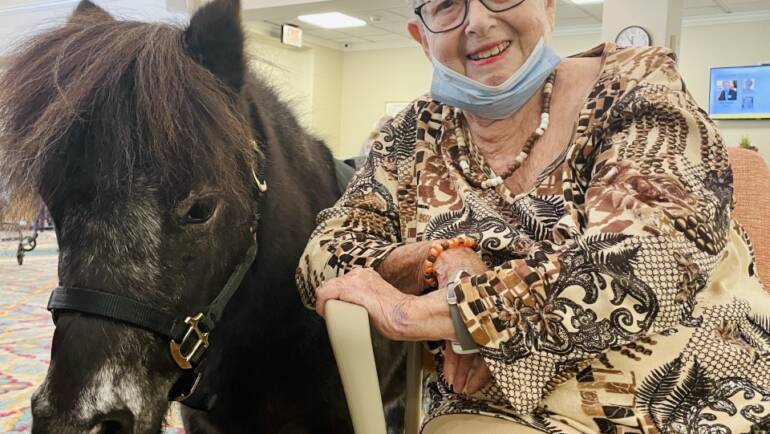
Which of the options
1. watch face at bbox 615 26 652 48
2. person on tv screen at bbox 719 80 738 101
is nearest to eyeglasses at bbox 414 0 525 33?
watch face at bbox 615 26 652 48

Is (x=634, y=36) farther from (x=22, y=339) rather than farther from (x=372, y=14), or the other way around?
(x=22, y=339)

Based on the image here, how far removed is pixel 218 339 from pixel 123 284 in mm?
318

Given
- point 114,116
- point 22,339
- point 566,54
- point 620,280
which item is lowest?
point 22,339

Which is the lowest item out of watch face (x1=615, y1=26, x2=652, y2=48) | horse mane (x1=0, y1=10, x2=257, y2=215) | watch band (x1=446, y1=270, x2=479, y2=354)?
watch band (x1=446, y1=270, x2=479, y2=354)

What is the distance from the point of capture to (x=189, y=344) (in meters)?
0.91

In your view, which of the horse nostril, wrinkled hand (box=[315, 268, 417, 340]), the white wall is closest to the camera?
the horse nostril

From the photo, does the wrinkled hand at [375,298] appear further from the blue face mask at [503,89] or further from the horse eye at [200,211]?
the blue face mask at [503,89]

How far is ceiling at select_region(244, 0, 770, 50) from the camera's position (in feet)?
22.1

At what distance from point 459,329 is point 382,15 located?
27.5ft

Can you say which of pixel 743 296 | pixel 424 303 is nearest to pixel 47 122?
pixel 424 303

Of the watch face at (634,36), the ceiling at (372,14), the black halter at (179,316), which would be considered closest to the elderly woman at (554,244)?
the black halter at (179,316)

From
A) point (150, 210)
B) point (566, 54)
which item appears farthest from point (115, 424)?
point (566, 54)

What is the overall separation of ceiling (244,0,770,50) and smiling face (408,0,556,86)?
16.7 ft

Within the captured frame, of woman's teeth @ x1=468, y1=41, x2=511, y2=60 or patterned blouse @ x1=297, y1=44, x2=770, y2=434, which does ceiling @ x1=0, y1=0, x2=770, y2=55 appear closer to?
woman's teeth @ x1=468, y1=41, x2=511, y2=60
